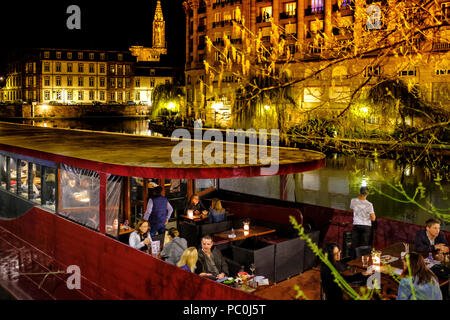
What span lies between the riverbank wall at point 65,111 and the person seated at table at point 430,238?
276ft

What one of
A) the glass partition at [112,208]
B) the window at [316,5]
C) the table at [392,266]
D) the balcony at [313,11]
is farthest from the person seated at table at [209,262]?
the window at [316,5]

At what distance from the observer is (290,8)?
→ 171ft

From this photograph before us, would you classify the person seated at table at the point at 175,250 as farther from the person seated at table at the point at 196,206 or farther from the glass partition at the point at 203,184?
the glass partition at the point at 203,184

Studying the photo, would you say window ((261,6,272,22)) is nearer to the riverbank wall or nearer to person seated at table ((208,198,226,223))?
the riverbank wall

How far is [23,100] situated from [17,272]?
9378 centimetres

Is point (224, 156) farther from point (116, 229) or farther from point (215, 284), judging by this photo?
point (215, 284)

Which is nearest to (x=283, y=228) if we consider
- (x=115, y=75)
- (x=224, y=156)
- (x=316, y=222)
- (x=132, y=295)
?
(x=316, y=222)

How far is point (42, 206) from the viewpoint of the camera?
10.3m

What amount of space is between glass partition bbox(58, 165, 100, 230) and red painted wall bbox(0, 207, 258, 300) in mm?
232

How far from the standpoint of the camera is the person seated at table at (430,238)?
24.2 ft

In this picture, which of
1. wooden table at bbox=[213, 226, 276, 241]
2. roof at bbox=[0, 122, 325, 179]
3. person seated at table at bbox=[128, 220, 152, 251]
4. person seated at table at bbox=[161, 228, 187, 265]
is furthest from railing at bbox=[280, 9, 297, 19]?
person seated at table at bbox=[161, 228, 187, 265]

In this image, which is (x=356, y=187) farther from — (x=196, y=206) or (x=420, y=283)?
(x=420, y=283)

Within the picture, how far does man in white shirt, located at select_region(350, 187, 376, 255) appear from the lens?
862cm

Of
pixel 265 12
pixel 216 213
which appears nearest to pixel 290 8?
pixel 265 12
